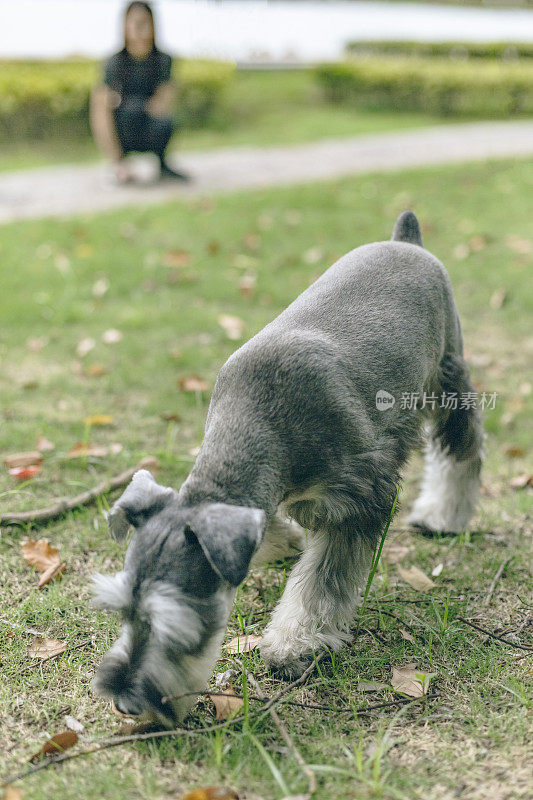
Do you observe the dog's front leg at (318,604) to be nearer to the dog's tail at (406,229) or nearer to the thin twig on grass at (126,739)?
the thin twig on grass at (126,739)

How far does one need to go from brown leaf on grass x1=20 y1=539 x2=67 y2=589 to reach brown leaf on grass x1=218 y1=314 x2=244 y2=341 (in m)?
2.29

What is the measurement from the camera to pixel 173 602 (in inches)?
80.5

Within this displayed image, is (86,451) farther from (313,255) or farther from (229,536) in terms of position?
(313,255)

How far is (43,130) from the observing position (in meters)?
10.8

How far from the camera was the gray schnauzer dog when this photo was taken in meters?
2.08

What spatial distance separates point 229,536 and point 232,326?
331cm

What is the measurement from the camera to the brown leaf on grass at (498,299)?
225 inches

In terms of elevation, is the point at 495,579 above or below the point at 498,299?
below

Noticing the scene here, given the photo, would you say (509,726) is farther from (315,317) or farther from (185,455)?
(185,455)

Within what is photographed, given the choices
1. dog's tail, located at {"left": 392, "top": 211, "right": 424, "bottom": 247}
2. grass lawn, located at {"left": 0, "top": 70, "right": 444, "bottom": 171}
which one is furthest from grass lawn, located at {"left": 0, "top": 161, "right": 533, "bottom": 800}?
grass lawn, located at {"left": 0, "top": 70, "right": 444, "bottom": 171}

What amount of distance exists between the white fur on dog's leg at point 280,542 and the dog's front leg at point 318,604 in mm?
294

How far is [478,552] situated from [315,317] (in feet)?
4.41

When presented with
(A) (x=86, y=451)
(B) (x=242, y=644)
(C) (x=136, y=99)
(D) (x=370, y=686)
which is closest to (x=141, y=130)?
(C) (x=136, y=99)

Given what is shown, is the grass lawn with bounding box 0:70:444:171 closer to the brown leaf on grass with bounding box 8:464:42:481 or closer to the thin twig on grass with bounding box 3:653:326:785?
the brown leaf on grass with bounding box 8:464:42:481
